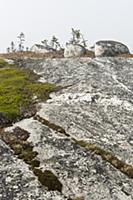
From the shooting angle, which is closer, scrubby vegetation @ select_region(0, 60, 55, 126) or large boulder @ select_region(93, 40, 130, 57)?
scrubby vegetation @ select_region(0, 60, 55, 126)

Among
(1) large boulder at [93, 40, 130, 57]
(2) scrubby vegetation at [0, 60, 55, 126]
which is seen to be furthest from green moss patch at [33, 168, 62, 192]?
(1) large boulder at [93, 40, 130, 57]

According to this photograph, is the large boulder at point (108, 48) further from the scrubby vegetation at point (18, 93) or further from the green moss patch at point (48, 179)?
the green moss patch at point (48, 179)

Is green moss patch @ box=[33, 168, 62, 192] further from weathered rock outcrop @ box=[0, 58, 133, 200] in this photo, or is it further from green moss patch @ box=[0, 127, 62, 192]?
weathered rock outcrop @ box=[0, 58, 133, 200]

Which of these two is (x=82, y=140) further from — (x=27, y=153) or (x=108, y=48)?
(x=108, y=48)

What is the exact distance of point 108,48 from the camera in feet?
222

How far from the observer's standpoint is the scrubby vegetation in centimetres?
3803

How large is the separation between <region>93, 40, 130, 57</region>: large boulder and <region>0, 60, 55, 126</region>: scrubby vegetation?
1831cm

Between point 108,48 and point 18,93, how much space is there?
27.4 meters

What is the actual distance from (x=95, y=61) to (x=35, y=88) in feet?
38.7

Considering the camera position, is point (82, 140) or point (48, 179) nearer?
point (48, 179)

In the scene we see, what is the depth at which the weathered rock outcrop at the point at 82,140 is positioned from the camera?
26.0m

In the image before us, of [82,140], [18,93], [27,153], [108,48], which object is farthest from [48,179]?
[108,48]

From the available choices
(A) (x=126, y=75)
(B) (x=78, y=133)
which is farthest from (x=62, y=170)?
(A) (x=126, y=75)

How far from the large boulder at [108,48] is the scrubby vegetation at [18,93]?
18.3 m
